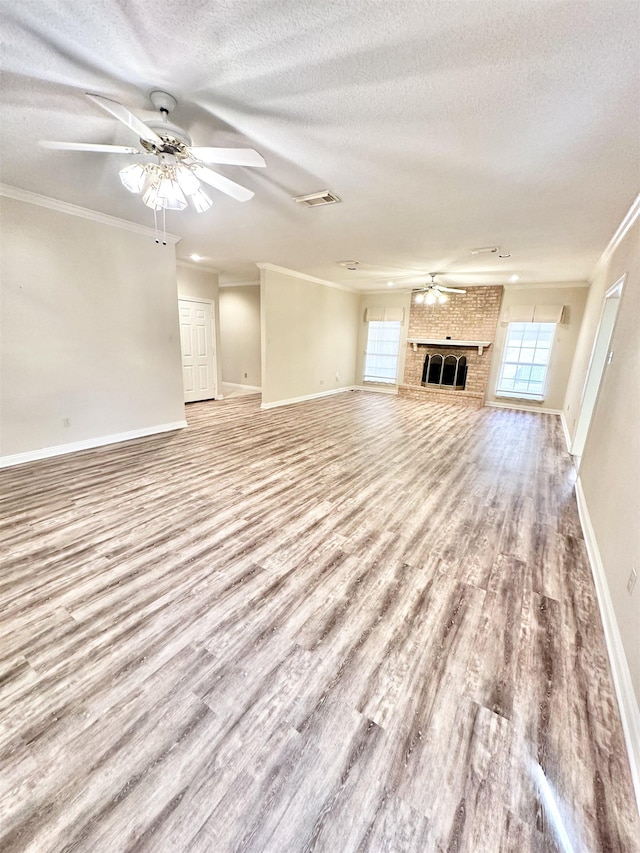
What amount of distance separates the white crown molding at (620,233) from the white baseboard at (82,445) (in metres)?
5.64

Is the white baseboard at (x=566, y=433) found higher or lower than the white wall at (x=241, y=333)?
lower

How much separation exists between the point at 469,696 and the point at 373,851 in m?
0.67

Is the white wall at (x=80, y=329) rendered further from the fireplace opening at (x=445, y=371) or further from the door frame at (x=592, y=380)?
the fireplace opening at (x=445, y=371)

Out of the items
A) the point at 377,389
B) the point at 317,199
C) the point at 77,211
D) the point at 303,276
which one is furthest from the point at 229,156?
the point at 377,389

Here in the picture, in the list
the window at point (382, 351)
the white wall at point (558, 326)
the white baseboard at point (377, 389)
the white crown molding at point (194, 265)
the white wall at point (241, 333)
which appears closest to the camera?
the white crown molding at point (194, 265)

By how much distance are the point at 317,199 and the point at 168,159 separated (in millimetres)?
1450

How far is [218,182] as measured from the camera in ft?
7.22

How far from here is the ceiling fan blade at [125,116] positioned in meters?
1.49

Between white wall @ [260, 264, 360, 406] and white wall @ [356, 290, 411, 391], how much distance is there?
0.71 feet

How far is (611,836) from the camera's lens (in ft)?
3.39

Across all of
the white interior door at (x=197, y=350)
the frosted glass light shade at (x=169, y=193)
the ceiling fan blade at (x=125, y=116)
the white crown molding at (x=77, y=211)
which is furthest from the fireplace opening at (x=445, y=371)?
the ceiling fan blade at (x=125, y=116)

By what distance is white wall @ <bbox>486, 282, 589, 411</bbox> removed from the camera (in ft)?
21.8

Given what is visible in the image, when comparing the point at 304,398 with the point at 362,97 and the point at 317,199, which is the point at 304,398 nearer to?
the point at 317,199

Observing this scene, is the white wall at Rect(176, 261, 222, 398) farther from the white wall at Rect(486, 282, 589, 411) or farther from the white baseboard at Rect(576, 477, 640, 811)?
the white baseboard at Rect(576, 477, 640, 811)
